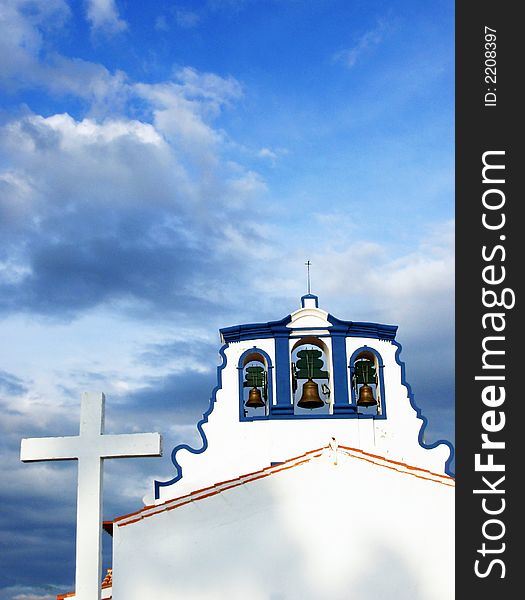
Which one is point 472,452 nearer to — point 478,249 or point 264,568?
point 478,249

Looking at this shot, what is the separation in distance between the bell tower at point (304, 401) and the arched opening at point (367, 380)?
18mm

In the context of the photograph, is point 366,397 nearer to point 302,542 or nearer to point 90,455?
point 302,542

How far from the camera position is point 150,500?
16.5 metres

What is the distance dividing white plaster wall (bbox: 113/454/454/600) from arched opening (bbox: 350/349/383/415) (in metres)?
4.67

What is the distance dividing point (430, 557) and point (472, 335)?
12.7ft

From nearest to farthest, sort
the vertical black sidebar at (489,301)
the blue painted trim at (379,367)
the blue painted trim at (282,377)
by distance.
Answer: the vertical black sidebar at (489,301) → the blue painted trim at (282,377) → the blue painted trim at (379,367)

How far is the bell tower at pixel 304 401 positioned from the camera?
54.1ft

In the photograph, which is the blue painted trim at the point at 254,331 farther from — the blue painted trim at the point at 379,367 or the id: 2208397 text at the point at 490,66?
the id: 2208397 text at the point at 490,66

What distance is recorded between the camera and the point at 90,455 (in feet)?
33.1

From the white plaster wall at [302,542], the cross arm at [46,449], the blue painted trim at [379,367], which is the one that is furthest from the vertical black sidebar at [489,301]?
the blue painted trim at [379,367]

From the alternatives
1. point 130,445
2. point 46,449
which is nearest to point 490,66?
point 130,445

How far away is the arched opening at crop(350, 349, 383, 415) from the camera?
1703cm

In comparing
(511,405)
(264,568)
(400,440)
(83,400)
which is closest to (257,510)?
(264,568)

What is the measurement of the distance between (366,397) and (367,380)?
34 cm
